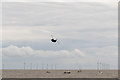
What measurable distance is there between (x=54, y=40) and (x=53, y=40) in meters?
0.45

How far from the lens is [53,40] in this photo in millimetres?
121188

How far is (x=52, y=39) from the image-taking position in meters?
121

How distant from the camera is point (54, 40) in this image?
121500 millimetres

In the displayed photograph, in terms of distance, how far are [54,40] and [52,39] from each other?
1.00 m

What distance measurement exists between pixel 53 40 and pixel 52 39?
60 cm
